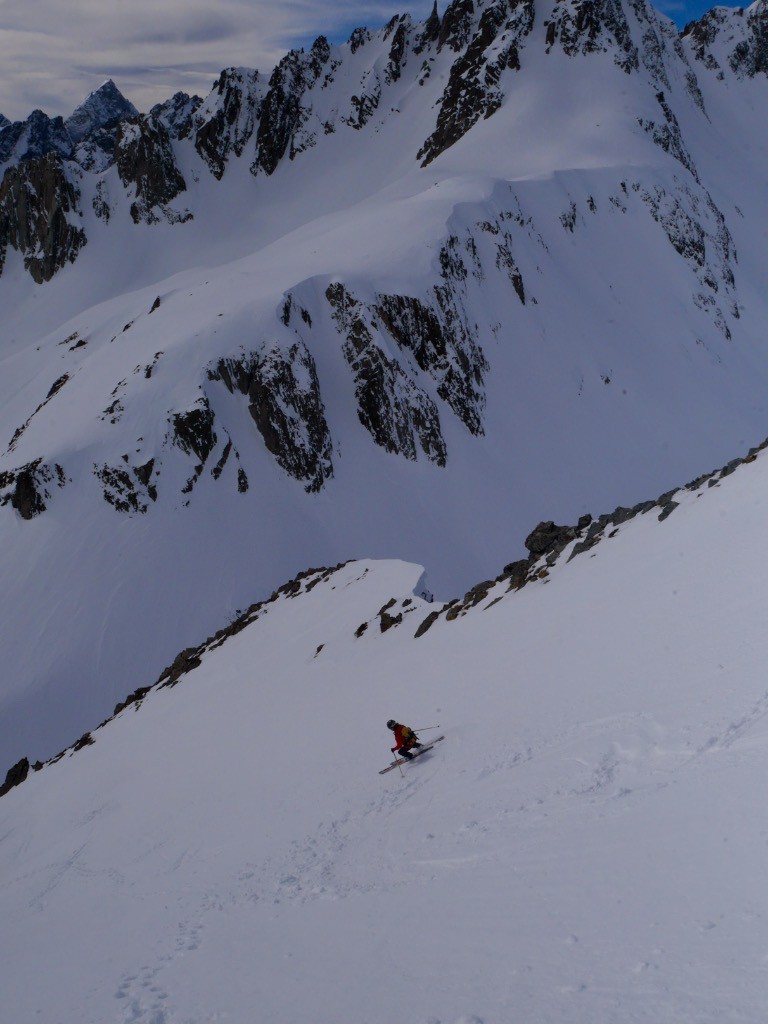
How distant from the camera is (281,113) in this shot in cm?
9744

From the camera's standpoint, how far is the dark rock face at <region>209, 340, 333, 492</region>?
42.9 metres

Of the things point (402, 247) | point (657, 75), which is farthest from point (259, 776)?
point (657, 75)

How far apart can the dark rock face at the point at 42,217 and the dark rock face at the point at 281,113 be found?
24211 millimetres

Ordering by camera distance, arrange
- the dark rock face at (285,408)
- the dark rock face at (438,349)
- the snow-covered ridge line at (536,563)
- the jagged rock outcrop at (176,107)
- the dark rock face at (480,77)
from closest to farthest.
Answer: the snow-covered ridge line at (536,563) < the dark rock face at (285,408) < the dark rock face at (438,349) < the dark rock face at (480,77) < the jagged rock outcrop at (176,107)

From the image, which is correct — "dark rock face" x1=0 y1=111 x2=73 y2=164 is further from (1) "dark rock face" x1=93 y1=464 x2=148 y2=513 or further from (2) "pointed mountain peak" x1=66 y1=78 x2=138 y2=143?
(1) "dark rock face" x1=93 y1=464 x2=148 y2=513

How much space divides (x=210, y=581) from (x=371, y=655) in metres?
19.8

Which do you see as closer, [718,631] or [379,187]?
[718,631]

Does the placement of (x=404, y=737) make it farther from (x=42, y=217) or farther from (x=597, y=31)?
(x=42, y=217)

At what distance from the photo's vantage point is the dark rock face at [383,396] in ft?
151

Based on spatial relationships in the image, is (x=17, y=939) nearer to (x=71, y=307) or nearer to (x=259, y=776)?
(x=259, y=776)

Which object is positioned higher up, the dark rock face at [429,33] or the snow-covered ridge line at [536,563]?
the dark rock face at [429,33]

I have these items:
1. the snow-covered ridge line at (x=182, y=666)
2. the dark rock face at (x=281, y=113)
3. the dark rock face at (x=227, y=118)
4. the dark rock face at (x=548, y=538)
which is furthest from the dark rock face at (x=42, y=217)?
the dark rock face at (x=548, y=538)

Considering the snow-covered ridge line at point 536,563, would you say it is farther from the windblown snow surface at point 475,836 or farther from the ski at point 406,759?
the ski at point 406,759

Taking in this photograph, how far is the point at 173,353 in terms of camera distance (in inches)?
1689
